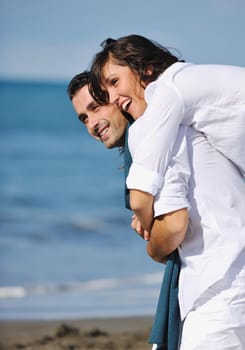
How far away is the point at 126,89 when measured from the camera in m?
2.21

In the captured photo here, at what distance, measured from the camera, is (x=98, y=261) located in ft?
26.9

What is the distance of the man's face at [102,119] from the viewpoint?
8.23 ft

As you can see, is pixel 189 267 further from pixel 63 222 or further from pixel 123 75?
pixel 63 222

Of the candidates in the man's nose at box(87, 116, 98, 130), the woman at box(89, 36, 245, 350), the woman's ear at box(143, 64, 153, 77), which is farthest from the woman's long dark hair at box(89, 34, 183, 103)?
the man's nose at box(87, 116, 98, 130)

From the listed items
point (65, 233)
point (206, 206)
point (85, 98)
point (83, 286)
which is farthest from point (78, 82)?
point (65, 233)

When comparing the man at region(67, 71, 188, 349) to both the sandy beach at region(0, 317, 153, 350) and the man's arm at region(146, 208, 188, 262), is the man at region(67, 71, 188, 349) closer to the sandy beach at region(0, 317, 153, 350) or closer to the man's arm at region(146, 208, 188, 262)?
the man's arm at region(146, 208, 188, 262)

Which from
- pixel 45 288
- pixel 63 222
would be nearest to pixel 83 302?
pixel 45 288

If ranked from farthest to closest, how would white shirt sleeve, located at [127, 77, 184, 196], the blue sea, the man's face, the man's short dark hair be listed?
the blue sea < the man's short dark hair < the man's face < white shirt sleeve, located at [127, 77, 184, 196]

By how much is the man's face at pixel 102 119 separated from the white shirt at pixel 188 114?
407 millimetres

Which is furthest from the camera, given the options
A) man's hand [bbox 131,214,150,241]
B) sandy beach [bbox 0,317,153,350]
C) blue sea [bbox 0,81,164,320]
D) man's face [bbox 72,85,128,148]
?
blue sea [bbox 0,81,164,320]

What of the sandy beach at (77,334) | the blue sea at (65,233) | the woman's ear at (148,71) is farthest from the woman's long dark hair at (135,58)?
the blue sea at (65,233)

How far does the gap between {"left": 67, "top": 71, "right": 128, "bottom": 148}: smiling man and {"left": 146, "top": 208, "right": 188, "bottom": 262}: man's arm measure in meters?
0.48

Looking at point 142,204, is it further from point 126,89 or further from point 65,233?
point 65,233

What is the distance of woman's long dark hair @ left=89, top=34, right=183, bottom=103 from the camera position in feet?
7.35
